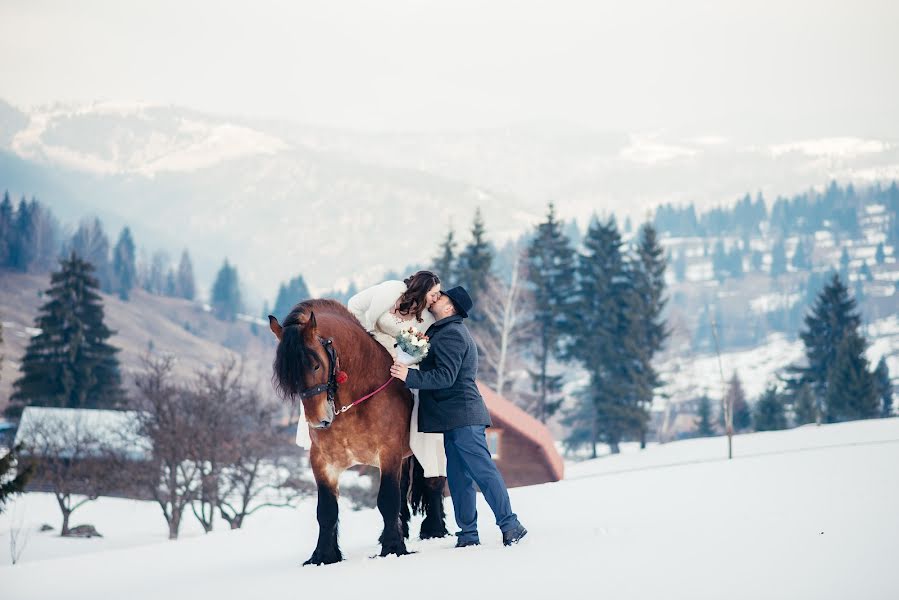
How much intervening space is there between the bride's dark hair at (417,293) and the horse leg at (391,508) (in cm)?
132

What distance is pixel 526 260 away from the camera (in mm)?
51281

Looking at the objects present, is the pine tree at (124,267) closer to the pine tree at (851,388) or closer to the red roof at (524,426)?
the pine tree at (851,388)

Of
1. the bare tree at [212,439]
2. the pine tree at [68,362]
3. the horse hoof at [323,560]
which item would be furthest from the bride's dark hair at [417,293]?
the pine tree at [68,362]

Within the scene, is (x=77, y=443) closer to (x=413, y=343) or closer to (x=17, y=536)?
(x=17, y=536)

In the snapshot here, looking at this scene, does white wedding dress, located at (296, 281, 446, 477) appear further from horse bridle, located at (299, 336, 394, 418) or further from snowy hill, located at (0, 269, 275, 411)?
snowy hill, located at (0, 269, 275, 411)

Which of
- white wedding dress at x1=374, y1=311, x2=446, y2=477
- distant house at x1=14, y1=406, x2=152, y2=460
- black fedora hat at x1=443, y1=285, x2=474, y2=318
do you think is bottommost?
distant house at x1=14, y1=406, x2=152, y2=460

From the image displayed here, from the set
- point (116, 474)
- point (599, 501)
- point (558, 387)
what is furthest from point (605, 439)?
point (599, 501)

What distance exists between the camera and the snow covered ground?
711 centimetres

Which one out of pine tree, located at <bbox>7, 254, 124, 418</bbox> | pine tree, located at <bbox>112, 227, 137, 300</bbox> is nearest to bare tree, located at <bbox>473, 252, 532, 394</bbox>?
pine tree, located at <bbox>7, 254, 124, 418</bbox>

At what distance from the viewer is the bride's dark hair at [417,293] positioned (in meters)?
9.05

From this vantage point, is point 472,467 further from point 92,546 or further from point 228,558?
point 92,546

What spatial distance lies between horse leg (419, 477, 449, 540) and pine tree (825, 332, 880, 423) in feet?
160

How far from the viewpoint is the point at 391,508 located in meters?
8.88

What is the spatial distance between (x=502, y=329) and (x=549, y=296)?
921 centimetres
